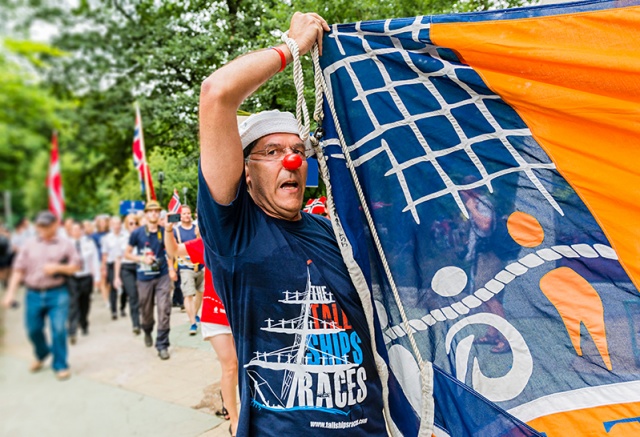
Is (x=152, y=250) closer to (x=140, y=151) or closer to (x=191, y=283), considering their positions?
(x=191, y=283)

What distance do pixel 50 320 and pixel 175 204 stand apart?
257 cm

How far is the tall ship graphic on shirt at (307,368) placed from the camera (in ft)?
4.55

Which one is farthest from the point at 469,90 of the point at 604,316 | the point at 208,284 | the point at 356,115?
the point at 208,284

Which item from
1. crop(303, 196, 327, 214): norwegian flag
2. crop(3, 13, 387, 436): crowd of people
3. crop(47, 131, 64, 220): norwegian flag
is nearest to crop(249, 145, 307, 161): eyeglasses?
crop(3, 13, 387, 436): crowd of people

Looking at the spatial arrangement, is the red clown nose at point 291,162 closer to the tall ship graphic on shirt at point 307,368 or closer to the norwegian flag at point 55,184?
the tall ship graphic on shirt at point 307,368

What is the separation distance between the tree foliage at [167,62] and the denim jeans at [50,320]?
0.93 ft

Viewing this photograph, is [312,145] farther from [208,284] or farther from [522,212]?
[208,284]

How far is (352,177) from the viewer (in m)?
1.67

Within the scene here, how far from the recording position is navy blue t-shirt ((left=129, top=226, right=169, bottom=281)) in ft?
15.2

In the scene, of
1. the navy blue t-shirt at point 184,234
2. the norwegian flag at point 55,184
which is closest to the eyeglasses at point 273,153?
the norwegian flag at point 55,184

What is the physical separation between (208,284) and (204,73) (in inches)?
58.9

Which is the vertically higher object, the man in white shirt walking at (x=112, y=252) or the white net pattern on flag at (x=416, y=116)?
the white net pattern on flag at (x=416, y=116)

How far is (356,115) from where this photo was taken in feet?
5.49

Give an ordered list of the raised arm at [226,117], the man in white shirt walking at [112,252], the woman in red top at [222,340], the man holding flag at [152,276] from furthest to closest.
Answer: the man holding flag at [152,276]
the woman in red top at [222,340]
the man in white shirt walking at [112,252]
the raised arm at [226,117]
